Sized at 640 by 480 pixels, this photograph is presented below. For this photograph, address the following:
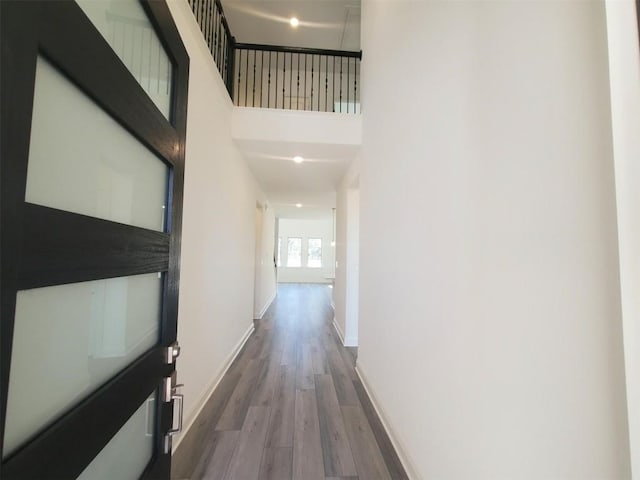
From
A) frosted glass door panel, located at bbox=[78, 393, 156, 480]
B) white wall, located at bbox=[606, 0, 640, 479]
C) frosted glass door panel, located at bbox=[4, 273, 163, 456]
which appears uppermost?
white wall, located at bbox=[606, 0, 640, 479]

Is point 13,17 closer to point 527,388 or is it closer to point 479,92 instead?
point 479,92

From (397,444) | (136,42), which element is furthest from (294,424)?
(136,42)

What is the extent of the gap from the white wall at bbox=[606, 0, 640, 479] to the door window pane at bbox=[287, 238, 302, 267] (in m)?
11.4

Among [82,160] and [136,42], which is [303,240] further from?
[82,160]

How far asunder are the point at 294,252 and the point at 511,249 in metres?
11.2

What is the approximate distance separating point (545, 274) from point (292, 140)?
2714 millimetres

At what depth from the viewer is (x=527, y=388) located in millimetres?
828

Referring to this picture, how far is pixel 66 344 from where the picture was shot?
64 cm

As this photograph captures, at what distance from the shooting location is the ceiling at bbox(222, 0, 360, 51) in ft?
12.9

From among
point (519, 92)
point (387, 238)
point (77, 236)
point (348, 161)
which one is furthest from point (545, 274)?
point (348, 161)

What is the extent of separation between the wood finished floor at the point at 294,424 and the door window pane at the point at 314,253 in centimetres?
833

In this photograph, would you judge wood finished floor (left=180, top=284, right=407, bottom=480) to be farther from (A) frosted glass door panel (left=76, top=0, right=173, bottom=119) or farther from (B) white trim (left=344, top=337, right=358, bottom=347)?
(A) frosted glass door panel (left=76, top=0, right=173, bottom=119)

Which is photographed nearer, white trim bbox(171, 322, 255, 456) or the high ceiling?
white trim bbox(171, 322, 255, 456)

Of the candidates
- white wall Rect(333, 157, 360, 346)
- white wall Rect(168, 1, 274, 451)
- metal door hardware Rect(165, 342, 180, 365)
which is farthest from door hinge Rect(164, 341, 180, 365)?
white wall Rect(333, 157, 360, 346)
